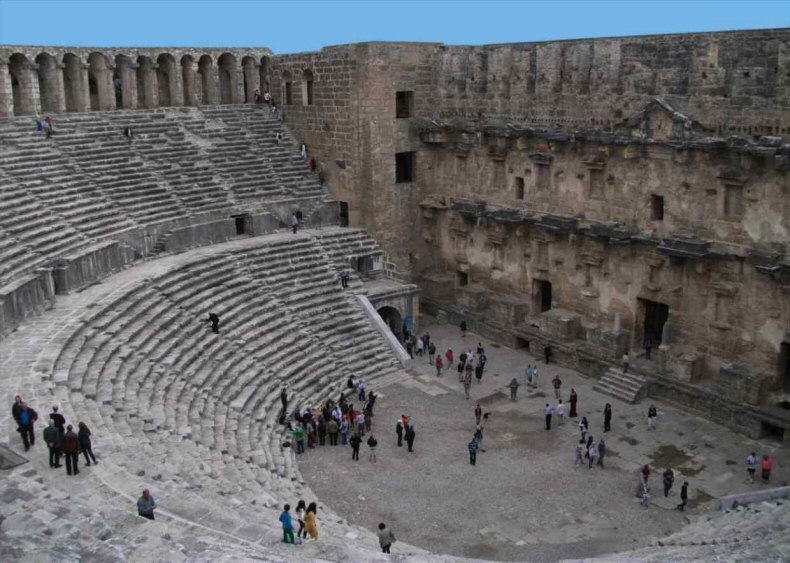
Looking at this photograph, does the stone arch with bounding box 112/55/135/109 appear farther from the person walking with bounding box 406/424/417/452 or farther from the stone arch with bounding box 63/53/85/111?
the person walking with bounding box 406/424/417/452

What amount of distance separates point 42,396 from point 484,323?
15.1 m

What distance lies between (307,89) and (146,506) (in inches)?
838

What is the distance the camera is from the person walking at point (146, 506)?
1038cm

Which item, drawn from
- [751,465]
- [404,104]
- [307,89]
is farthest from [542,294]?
[307,89]

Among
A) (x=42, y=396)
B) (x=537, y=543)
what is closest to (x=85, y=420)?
(x=42, y=396)

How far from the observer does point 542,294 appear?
25406mm

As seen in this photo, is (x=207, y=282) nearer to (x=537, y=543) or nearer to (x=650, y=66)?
(x=537, y=543)

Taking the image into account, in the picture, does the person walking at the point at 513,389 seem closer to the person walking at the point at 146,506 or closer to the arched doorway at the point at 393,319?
the arched doorway at the point at 393,319

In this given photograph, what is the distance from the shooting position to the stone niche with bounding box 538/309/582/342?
23578 mm

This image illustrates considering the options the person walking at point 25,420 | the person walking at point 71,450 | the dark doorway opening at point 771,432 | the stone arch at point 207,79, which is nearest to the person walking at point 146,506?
the person walking at point 71,450

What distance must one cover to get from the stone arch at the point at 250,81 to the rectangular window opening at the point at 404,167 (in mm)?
6997

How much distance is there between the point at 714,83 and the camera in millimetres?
19656

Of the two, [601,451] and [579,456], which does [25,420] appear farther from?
[601,451]

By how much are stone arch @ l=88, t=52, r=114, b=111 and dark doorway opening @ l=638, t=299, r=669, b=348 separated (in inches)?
750
